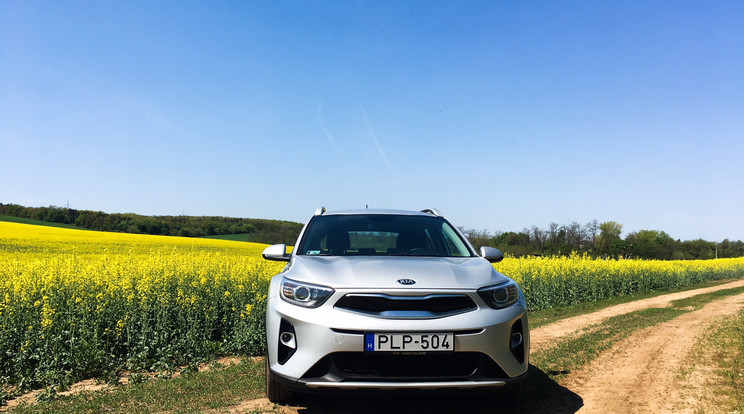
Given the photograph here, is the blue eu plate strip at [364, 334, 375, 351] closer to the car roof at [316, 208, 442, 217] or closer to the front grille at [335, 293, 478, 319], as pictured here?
the front grille at [335, 293, 478, 319]

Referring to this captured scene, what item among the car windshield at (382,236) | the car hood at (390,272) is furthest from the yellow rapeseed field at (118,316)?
the car hood at (390,272)

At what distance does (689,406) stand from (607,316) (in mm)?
8488

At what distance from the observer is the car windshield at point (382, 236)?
4926 millimetres

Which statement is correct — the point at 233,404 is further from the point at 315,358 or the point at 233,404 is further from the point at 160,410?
the point at 315,358

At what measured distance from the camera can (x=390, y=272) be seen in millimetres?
3725

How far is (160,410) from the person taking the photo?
4559mm

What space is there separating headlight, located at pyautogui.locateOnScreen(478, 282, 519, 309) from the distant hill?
3923 cm

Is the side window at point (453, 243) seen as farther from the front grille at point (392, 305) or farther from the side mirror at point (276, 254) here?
the side mirror at point (276, 254)

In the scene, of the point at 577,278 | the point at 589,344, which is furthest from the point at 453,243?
the point at 577,278

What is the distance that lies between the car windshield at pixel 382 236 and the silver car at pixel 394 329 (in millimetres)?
940

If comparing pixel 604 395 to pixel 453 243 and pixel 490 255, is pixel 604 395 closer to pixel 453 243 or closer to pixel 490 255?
pixel 490 255

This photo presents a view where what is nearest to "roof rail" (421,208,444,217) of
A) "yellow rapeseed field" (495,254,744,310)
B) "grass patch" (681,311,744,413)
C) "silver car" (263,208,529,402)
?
"silver car" (263,208,529,402)

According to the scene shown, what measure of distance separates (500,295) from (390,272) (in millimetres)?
836

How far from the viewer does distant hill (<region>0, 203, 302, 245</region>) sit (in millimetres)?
46188
